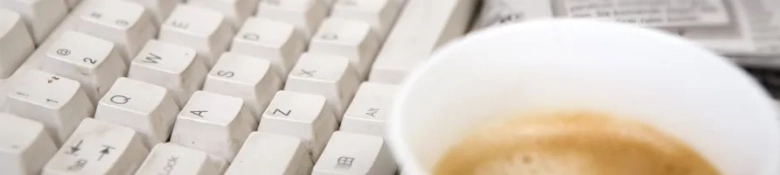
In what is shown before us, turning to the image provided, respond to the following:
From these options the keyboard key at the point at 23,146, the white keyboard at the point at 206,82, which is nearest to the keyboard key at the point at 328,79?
the white keyboard at the point at 206,82

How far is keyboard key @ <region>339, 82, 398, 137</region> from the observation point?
1.06 ft

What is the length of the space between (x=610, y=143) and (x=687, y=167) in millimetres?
28

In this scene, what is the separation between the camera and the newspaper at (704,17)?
14.1 inches

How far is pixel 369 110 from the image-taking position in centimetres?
33

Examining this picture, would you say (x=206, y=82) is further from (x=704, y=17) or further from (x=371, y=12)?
(x=704, y=17)

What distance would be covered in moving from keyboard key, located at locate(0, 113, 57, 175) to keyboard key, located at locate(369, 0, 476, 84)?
5.5 inches

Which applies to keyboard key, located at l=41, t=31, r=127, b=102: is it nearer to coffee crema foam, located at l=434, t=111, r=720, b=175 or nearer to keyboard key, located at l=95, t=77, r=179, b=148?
keyboard key, located at l=95, t=77, r=179, b=148

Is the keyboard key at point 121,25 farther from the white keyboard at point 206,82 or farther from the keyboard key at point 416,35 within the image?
the keyboard key at point 416,35

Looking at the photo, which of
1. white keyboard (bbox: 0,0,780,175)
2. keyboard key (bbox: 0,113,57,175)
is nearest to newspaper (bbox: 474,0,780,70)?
white keyboard (bbox: 0,0,780,175)

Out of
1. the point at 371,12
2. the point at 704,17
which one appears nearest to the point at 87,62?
the point at 371,12

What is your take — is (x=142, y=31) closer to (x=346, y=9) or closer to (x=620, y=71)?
(x=346, y=9)

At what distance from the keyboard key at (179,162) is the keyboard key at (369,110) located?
56 mm

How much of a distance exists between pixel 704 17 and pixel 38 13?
302 mm

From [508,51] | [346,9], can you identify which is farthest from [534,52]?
[346,9]
